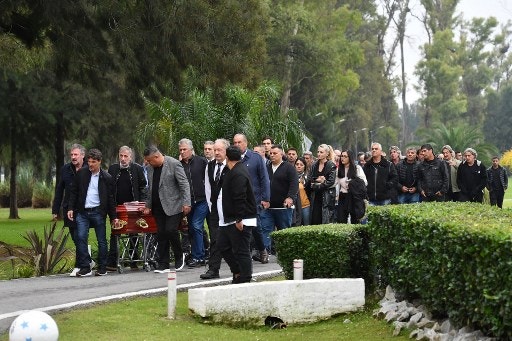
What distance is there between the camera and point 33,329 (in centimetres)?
778

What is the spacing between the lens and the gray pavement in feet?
39.0

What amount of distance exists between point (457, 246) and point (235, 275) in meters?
4.91

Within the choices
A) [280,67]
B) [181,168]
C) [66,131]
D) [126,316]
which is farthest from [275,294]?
[280,67]

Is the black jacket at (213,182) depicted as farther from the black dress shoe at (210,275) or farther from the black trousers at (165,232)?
the black dress shoe at (210,275)

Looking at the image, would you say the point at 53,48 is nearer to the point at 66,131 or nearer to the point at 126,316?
Result: the point at 126,316

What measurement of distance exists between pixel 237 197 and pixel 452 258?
4.34 metres

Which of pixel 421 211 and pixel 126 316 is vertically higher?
pixel 421 211

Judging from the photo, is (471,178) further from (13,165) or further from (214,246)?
(13,165)

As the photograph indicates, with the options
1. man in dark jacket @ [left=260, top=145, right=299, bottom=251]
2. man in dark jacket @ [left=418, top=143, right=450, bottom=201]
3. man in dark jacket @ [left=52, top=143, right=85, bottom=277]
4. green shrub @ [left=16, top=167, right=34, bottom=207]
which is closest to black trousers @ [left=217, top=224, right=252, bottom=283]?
man in dark jacket @ [left=52, top=143, right=85, bottom=277]

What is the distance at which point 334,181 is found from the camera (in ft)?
56.6

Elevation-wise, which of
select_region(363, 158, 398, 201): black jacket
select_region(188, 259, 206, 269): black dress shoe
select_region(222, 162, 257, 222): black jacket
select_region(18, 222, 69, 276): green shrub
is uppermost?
select_region(363, 158, 398, 201): black jacket

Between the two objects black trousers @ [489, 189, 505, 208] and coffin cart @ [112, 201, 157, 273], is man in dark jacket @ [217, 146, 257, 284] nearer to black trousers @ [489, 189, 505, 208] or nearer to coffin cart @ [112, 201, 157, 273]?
coffin cart @ [112, 201, 157, 273]

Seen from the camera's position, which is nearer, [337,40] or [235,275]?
[235,275]

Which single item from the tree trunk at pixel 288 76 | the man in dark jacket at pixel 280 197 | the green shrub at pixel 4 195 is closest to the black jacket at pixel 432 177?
the man in dark jacket at pixel 280 197
